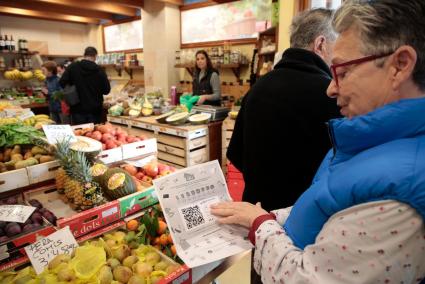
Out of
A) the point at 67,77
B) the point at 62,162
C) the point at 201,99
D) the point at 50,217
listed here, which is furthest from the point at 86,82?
the point at 50,217

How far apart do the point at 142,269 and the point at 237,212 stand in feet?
1.37

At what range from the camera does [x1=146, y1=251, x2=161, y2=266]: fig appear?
112 cm

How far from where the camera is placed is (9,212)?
4.07 ft

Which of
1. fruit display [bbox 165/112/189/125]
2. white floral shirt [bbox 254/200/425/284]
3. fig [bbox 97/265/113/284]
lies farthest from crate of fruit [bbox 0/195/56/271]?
fruit display [bbox 165/112/189/125]

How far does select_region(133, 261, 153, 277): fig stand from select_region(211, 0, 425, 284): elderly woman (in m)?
0.50

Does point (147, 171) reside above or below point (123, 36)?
below

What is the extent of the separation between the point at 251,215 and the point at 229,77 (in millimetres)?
4879

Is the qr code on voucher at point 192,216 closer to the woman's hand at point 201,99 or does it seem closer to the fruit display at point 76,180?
the fruit display at point 76,180

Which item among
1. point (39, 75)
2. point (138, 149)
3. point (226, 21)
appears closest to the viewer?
point (138, 149)

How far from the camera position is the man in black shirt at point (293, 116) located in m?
1.29

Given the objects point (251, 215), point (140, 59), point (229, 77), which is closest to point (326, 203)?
Result: point (251, 215)

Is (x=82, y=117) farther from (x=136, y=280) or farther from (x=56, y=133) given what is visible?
(x=136, y=280)

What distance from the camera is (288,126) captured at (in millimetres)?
1317

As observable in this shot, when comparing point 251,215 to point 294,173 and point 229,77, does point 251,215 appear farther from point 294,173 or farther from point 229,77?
point 229,77
